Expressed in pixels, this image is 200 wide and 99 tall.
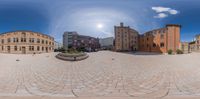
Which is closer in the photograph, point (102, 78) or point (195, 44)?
point (195, 44)

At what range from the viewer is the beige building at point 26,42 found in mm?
1878

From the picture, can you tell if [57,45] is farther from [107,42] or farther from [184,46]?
[184,46]

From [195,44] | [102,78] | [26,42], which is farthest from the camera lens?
[102,78]

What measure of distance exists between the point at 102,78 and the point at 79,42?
3.41 ft

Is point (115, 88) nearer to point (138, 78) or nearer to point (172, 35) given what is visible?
point (138, 78)

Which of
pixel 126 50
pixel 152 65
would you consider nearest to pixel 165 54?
pixel 126 50

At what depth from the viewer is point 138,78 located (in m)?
2.81

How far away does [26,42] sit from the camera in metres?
1.88

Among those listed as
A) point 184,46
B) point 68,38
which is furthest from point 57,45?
point 184,46

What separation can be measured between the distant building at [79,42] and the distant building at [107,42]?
54mm

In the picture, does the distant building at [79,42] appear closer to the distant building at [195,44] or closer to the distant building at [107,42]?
the distant building at [107,42]

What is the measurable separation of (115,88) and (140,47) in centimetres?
94

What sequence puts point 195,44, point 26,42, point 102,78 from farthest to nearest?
point 102,78 → point 195,44 → point 26,42

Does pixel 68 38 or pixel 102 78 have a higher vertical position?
pixel 68 38
